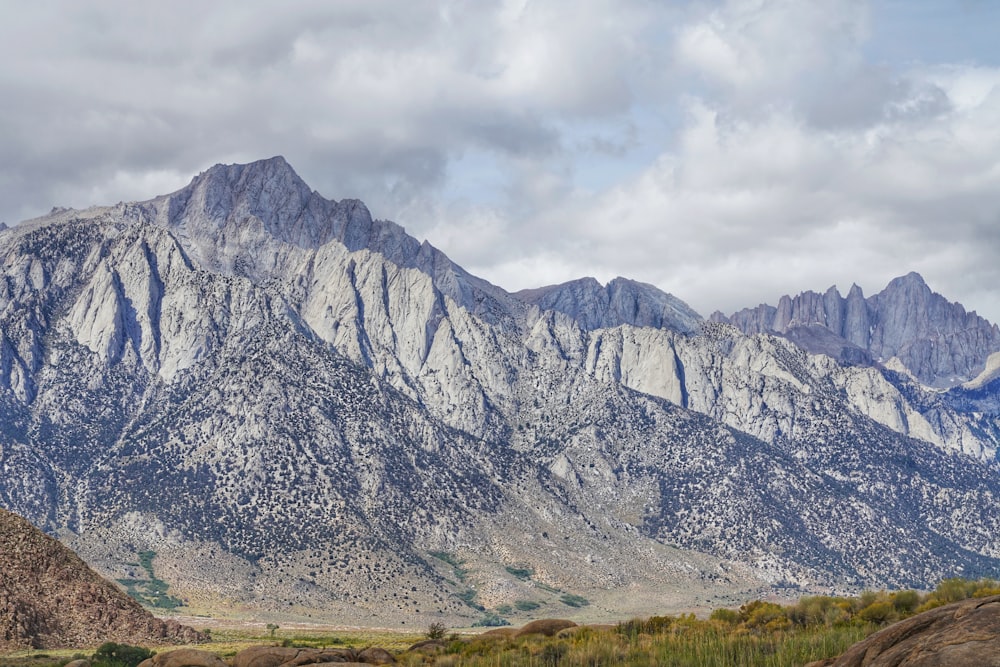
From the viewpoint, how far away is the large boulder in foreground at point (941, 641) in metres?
22.3

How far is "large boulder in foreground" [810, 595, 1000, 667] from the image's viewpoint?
73.3ft

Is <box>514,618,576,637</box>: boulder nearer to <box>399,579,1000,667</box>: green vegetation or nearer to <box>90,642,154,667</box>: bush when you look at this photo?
<box>399,579,1000,667</box>: green vegetation

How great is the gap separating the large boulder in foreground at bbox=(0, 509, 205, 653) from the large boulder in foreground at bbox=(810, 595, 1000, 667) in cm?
7333

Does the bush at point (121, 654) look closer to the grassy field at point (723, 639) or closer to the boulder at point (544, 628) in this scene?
the grassy field at point (723, 639)

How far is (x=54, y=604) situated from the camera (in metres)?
87.5

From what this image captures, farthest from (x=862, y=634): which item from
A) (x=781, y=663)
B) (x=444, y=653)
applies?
(x=444, y=653)

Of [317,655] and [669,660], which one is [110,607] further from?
[669,660]

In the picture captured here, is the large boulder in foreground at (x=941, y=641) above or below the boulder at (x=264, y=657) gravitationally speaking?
above

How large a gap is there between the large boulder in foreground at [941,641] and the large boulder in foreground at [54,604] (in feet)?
241

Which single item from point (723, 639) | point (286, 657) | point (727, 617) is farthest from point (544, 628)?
point (723, 639)

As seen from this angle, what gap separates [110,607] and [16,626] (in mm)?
10254

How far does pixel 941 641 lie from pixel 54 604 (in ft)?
267

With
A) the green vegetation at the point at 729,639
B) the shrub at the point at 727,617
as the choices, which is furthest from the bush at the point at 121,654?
the shrub at the point at 727,617

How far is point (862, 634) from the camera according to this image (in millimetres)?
40844
